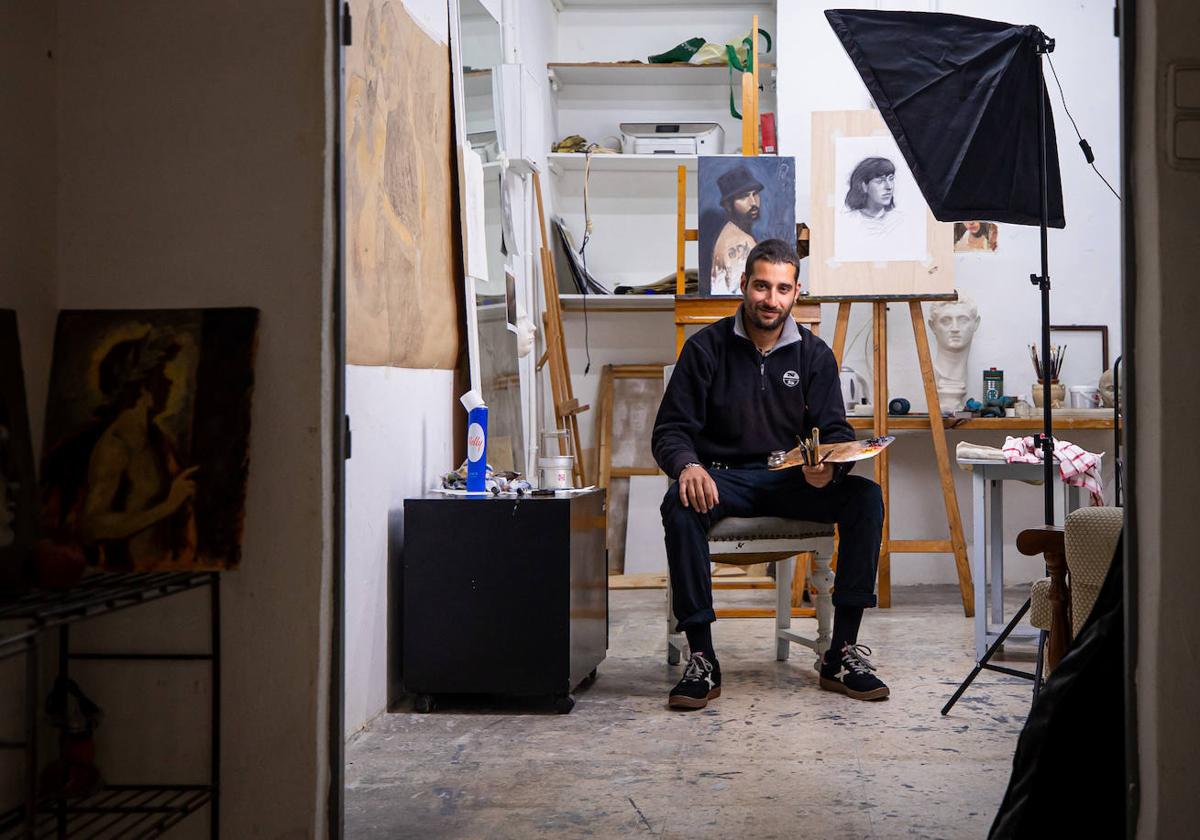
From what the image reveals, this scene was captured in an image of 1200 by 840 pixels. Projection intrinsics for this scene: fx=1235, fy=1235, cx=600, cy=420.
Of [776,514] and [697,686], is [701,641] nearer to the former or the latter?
[697,686]

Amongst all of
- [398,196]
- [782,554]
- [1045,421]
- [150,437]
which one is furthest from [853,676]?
[150,437]

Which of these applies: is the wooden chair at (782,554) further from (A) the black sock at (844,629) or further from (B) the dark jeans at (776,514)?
(A) the black sock at (844,629)

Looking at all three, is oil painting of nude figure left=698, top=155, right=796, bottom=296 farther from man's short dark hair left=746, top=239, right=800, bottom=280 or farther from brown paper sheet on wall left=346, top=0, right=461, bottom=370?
brown paper sheet on wall left=346, top=0, right=461, bottom=370

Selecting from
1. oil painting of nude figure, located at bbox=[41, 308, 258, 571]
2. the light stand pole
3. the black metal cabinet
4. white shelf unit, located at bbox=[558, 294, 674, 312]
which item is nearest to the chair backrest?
the light stand pole

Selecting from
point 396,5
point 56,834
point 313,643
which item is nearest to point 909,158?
point 396,5

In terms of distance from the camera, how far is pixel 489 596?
312 cm

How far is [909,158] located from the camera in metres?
3.48

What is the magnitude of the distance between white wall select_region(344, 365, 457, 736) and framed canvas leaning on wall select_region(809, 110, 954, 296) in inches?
83.4

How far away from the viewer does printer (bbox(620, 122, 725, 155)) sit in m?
5.52

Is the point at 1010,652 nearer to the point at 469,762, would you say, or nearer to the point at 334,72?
the point at 469,762

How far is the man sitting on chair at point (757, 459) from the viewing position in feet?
11.1

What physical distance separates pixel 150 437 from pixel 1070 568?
1708mm

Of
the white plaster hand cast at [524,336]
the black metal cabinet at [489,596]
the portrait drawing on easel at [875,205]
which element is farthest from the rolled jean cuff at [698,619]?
the portrait drawing on easel at [875,205]

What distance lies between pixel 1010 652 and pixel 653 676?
1.16 m
